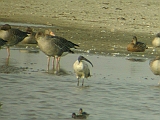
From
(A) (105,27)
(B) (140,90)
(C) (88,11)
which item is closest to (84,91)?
(B) (140,90)

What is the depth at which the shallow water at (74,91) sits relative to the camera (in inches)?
438

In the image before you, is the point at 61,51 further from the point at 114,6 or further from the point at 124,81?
the point at 114,6

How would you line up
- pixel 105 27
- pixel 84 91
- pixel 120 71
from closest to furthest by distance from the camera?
pixel 84 91 → pixel 120 71 → pixel 105 27

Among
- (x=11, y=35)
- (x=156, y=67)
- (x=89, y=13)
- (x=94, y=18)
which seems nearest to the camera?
(x=156, y=67)

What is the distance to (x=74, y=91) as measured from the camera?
44.3 feet

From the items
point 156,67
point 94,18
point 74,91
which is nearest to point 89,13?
point 94,18

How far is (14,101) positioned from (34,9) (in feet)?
81.6

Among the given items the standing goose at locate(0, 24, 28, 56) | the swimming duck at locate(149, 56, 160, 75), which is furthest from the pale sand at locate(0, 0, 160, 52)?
the swimming duck at locate(149, 56, 160, 75)

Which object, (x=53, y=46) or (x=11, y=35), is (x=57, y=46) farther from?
(x=11, y=35)

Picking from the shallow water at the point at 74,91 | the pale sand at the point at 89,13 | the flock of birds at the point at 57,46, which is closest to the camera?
the shallow water at the point at 74,91

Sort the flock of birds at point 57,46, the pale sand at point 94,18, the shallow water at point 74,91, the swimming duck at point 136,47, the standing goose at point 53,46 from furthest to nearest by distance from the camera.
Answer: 1. the pale sand at point 94,18
2. the swimming duck at point 136,47
3. the standing goose at point 53,46
4. the flock of birds at point 57,46
5. the shallow water at point 74,91

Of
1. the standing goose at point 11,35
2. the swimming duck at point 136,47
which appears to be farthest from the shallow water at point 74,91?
the swimming duck at point 136,47

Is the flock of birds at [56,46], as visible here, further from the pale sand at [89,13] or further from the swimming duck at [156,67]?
the pale sand at [89,13]

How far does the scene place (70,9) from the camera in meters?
36.2
